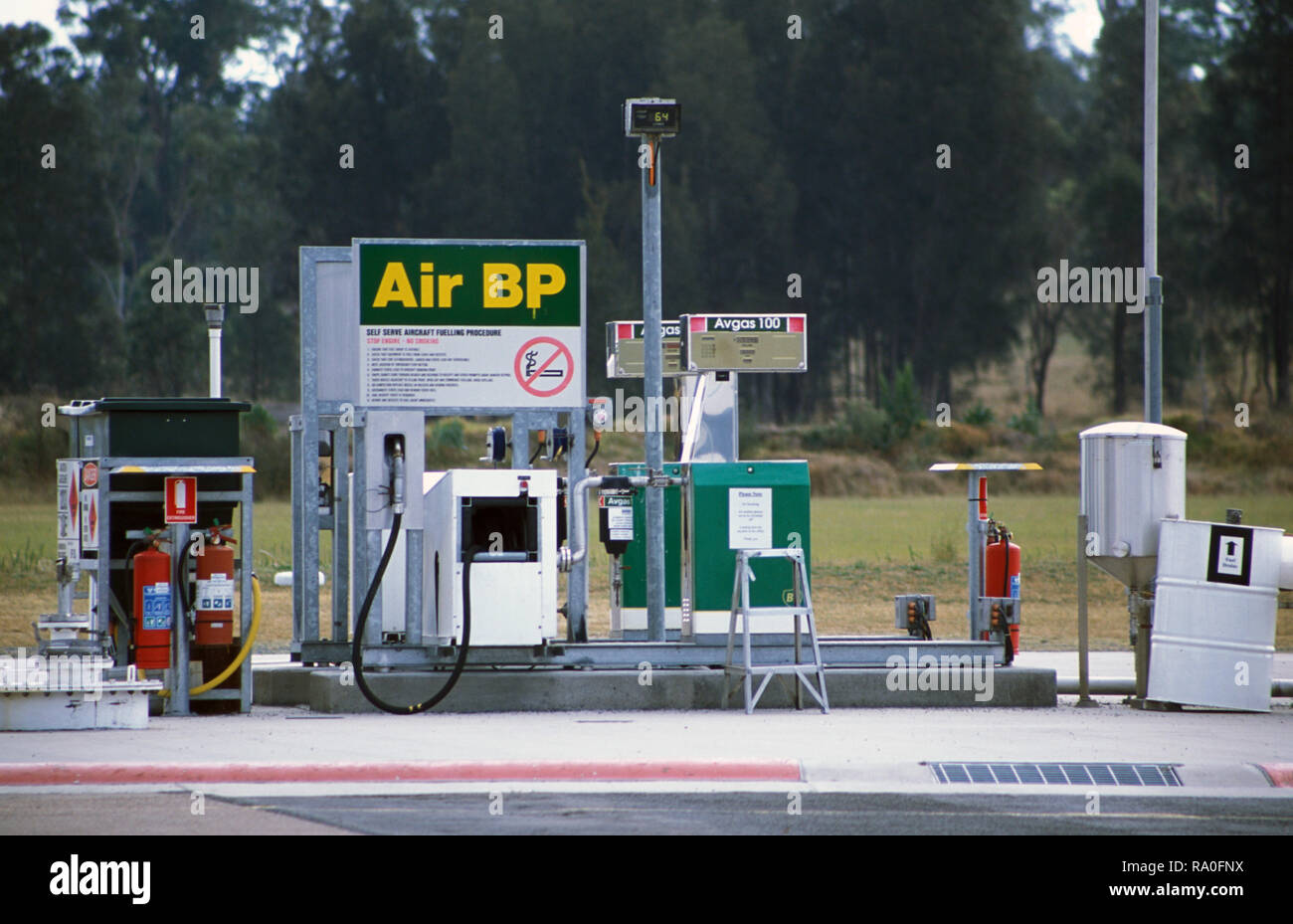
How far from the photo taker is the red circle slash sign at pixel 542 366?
42.1 ft

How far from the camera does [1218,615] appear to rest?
12.6 meters

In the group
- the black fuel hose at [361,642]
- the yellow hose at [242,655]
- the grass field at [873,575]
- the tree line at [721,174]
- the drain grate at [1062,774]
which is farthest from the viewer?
the tree line at [721,174]

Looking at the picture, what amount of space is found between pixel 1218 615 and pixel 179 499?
7221 mm

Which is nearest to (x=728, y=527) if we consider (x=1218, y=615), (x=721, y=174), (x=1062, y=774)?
(x=1218, y=615)

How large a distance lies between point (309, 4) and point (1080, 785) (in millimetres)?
72404

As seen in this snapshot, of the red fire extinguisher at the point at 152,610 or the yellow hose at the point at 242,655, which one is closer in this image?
the red fire extinguisher at the point at 152,610

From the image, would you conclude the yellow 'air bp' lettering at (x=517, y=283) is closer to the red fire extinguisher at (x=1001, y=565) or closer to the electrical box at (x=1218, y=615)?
the red fire extinguisher at (x=1001, y=565)

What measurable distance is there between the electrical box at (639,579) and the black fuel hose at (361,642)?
2246mm

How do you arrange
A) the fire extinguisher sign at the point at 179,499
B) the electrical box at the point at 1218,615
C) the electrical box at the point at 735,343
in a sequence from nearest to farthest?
the fire extinguisher sign at the point at 179,499, the electrical box at the point at 1218,615, the electrical box at the point at 735,343

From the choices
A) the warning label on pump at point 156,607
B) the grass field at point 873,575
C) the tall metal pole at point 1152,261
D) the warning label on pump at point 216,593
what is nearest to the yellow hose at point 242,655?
the warning label on pump at point 216,593

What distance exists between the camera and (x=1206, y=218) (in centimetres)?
6988

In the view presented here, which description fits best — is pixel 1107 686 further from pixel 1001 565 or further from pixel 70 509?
pixel 70 509

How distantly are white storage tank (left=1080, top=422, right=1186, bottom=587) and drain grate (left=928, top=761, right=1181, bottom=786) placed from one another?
11.0 feet
